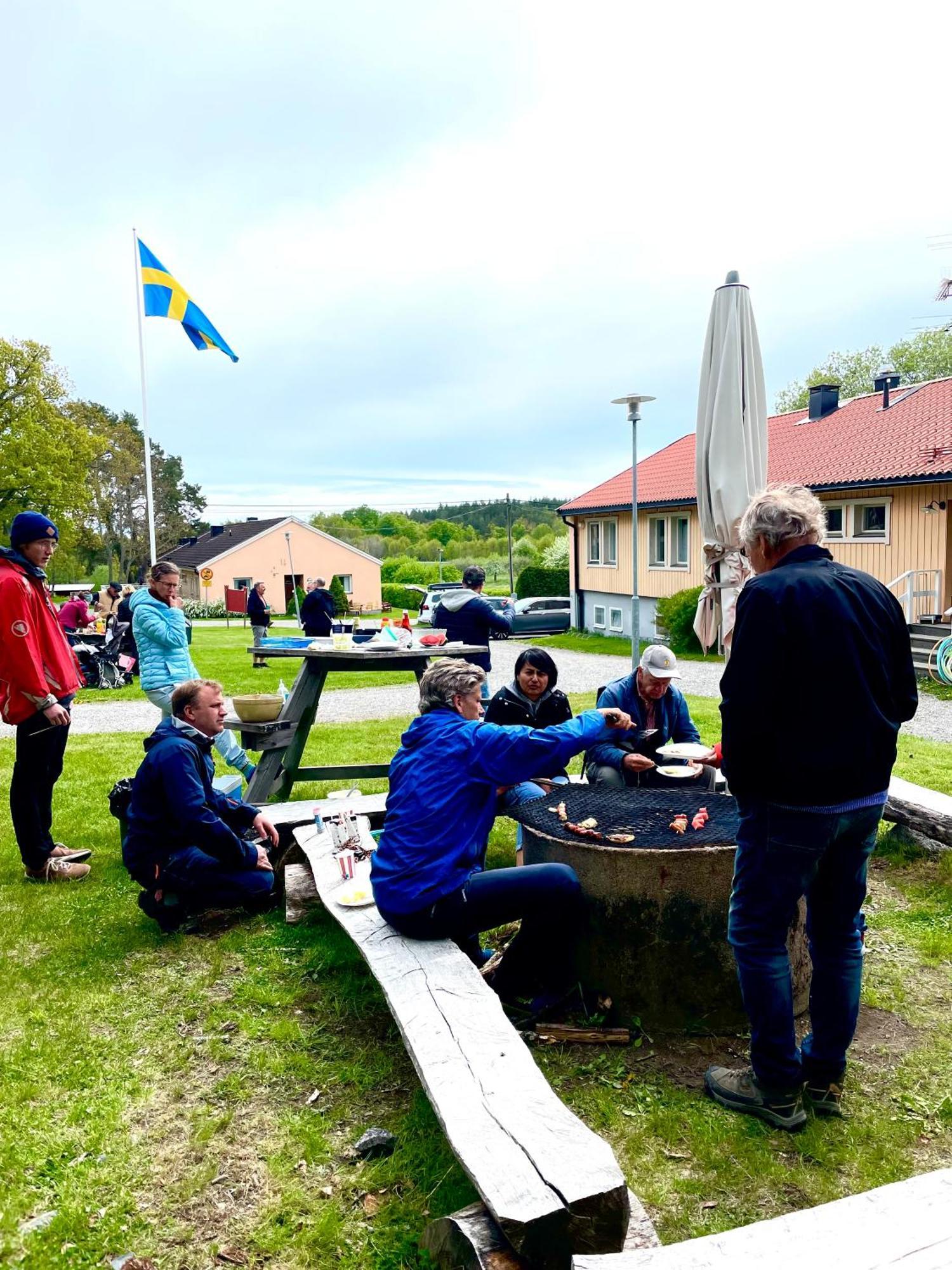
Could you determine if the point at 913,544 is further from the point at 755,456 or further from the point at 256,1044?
the point at 256,1044

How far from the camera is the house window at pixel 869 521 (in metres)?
18.3

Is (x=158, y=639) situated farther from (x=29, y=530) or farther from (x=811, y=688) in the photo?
(x=811, y=688)

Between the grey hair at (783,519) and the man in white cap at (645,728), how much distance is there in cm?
201

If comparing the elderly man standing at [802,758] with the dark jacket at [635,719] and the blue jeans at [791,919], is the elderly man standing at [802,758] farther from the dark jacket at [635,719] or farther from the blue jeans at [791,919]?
the dark jacket at [635,719]

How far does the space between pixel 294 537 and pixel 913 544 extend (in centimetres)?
4472

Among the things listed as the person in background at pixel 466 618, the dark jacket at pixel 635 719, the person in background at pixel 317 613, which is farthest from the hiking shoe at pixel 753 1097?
the person in background at pixel 317 613

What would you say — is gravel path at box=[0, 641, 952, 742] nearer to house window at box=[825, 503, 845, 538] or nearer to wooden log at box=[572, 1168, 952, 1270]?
house window at box=[825, 503, 845, 538]

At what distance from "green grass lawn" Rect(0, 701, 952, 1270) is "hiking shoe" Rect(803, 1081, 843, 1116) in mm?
54

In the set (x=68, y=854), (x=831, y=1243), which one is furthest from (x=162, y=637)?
(x=831, y=1243)

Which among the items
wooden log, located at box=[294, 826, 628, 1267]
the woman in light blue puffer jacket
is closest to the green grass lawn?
wooden log, located at box=[294, 826, 628, 1267]

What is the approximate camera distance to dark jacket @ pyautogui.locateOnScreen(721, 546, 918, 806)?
2.64 metres

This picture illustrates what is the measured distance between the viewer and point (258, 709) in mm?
6621

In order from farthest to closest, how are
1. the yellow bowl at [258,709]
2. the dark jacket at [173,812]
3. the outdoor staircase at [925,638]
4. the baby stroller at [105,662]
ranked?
the baby stroller at [105,662] < the outdoor staircase at [925,638] < the yellow bowl at [258,709] < the dark jacket at [173,812]

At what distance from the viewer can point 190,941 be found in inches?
178
